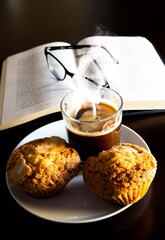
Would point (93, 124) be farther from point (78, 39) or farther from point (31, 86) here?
point (78, 39)

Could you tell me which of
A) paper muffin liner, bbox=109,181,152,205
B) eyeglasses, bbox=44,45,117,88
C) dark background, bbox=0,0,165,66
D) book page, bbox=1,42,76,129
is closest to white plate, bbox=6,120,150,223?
paper muffin liner, bbox=109,181,152,205

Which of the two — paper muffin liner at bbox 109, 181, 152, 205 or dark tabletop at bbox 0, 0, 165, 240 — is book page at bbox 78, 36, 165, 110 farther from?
paper muffin liner at bbox 109, 181, 152, 205

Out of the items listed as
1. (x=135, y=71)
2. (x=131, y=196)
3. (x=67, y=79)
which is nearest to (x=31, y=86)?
(x=67, y=79)

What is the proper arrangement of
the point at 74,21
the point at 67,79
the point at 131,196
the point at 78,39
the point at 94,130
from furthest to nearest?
1. the point at 74,21
2. the point at 78,39
3. the point at 67,79
4. the point at 94,130
5. the point at 131,196

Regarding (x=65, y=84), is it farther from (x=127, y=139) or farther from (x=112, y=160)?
(x=112, y=160)

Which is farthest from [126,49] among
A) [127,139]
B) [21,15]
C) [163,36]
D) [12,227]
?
[12,227]

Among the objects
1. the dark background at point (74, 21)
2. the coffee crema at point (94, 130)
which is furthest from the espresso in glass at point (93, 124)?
the dark background at point (74, 21)

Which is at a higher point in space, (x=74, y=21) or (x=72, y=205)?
(x=74, y=21)
